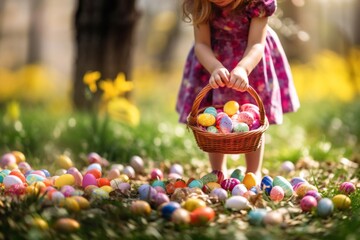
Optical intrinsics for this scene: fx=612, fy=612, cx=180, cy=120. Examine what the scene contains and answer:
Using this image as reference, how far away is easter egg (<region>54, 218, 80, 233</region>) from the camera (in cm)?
229

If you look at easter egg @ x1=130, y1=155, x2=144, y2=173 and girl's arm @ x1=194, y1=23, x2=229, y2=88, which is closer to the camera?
girl's arm @ x1=194, y1=23, x2=229, y2=88

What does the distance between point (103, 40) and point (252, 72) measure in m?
2.38

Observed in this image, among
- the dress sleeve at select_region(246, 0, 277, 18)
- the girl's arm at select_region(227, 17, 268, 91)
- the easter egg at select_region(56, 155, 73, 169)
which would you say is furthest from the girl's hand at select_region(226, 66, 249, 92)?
the easter egg at select_region(56, 155, 73, 169)

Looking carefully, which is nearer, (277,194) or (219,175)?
(277,194)

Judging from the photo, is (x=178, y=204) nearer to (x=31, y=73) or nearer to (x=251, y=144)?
(x=251, y=144)

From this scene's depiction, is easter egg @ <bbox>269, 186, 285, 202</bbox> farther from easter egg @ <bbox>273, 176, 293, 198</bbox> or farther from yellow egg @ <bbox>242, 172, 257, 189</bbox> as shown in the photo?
yellow egg @ <bbox>242, 172, 257, 189</bbox>

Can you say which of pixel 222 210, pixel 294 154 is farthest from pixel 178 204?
pixel 294 154

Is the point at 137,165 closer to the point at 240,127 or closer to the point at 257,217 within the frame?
the point at 240,127

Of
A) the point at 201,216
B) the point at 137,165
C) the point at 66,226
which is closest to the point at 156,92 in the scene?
the point at 137,165

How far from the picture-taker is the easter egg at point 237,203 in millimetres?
2650

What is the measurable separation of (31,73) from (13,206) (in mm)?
8606

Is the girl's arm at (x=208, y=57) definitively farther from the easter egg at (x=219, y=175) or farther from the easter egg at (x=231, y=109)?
the easter egg at (x=219, y=175)

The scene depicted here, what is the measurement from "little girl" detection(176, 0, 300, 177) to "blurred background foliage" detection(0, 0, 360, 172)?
0.79 m

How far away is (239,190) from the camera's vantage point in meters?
2.89
